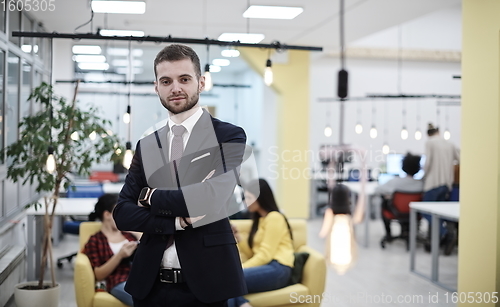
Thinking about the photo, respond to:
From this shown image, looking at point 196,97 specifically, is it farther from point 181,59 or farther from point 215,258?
point 215,258

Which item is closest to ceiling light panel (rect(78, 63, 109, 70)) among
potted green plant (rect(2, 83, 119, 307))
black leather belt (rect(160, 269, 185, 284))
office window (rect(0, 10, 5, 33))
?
office window (rect(0, 10, 5, 33))

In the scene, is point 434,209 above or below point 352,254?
below

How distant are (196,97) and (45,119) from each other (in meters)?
3.14

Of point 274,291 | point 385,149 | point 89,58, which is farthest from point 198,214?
point 385,149

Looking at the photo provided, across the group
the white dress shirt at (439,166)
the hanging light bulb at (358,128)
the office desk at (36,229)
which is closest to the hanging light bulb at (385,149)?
the hanging light bulb at (358,128)

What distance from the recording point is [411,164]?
7.54m

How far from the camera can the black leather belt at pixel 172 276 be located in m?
1.88

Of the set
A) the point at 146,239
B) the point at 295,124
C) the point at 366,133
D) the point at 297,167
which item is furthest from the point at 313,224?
the point at 146,239

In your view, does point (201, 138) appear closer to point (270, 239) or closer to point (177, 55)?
point (177, 55)

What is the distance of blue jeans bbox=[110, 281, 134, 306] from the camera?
3621 millimetres

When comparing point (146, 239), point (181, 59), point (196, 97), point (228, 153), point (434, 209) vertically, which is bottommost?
point (434, 209)

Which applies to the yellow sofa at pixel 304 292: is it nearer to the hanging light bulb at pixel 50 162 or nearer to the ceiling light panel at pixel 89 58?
the hanging light bulb at pixel 50 162

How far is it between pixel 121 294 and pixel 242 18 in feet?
14.7

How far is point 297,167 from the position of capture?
9859 millimetres
